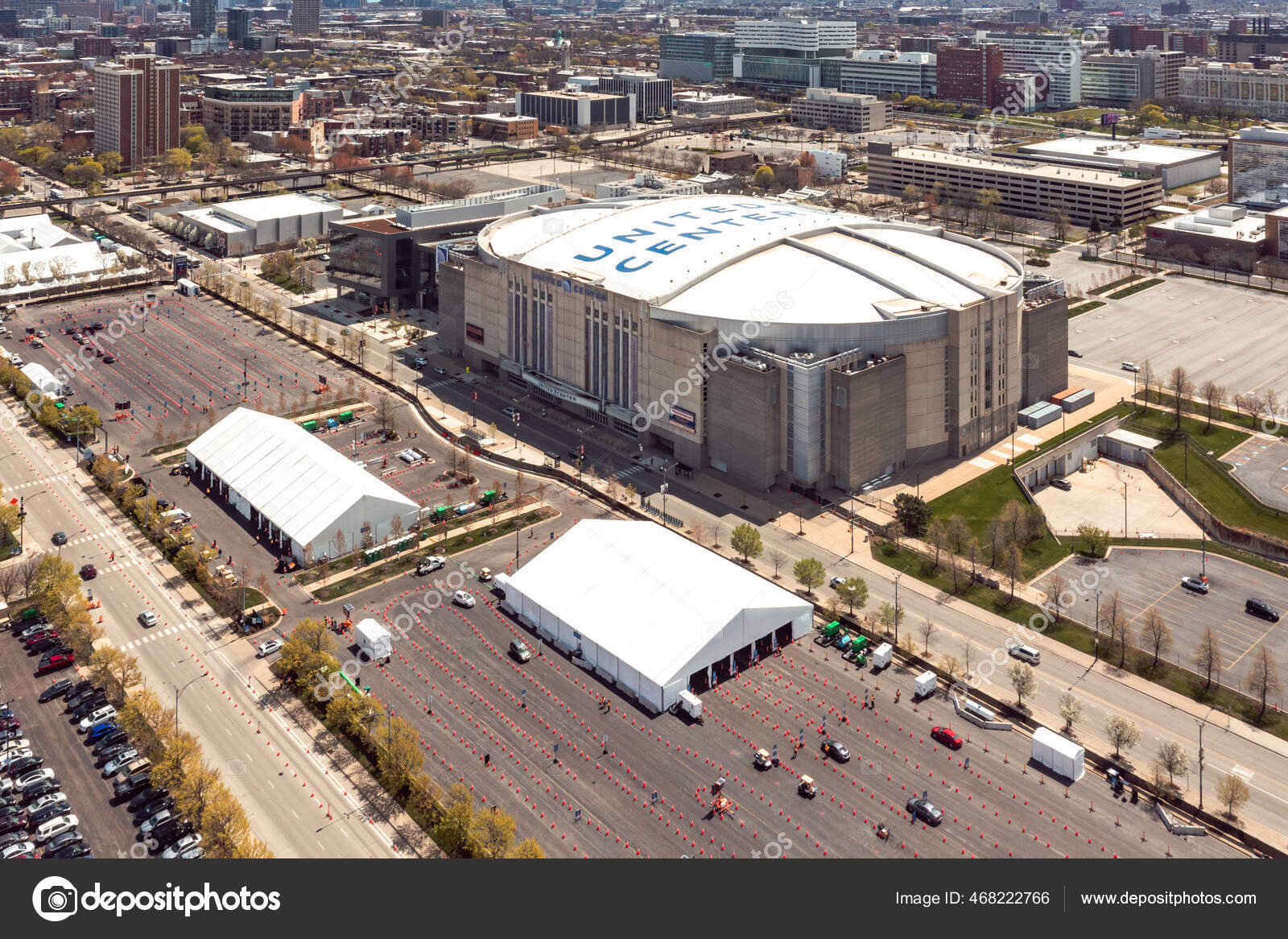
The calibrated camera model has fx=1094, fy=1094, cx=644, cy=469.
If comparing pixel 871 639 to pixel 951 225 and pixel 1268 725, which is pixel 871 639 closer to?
pixel 1268 725

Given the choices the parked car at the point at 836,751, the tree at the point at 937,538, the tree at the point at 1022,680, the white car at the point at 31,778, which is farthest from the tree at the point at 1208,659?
the white car at the point at 31,778

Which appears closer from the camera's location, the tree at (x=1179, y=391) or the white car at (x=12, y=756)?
the white car at (x=12, y=756)

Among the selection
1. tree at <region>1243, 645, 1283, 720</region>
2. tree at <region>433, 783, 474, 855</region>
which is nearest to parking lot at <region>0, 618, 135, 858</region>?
tree at <region>433, 783, 474, 855</region>

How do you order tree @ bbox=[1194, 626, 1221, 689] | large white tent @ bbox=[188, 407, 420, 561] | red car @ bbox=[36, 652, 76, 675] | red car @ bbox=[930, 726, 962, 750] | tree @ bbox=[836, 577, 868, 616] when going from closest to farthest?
red car @ bbox=[930, 726, 962, 750], tree @ bbox=[1194, 626, 1221, 689], red car @ bbox=[36, 652, 76, 675], tree @ bbox=[836, 577, 868, 616], large white tent @ bbox=[188, 407, 420, 561]

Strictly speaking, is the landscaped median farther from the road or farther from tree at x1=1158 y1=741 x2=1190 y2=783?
tree at x1=1158 y1=741 x2=1190 y2=783

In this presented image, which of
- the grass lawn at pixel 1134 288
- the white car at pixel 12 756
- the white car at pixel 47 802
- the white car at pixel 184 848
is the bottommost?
the white car at pixel 184 848

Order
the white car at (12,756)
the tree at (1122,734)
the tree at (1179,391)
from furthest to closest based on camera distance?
the tree at (1179,391) → the tree at (1122,734) → the white car at (12,756)

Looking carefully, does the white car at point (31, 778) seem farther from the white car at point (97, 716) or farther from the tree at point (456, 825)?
the tree at point (456, 825)
